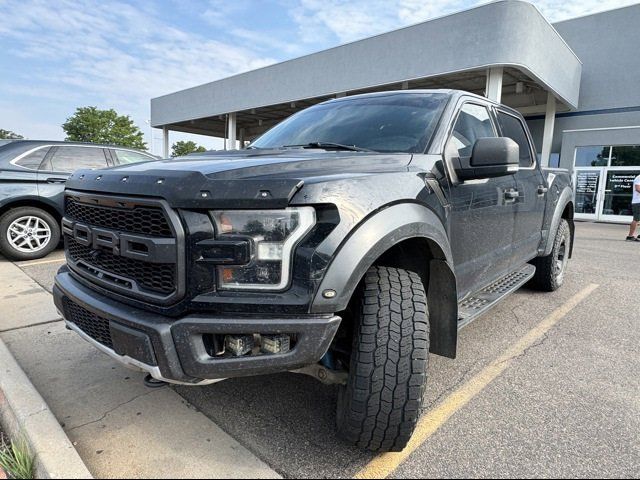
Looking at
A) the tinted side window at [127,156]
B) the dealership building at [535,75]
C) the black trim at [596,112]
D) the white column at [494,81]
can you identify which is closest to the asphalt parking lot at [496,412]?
the tinted side window at [127,156]

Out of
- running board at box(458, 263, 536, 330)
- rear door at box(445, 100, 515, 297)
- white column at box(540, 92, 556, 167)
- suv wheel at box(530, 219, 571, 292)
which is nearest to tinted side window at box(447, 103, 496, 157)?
rear door at box(445, 100, 515, 297)

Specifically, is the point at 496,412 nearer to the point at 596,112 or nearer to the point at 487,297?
the point at 487,297

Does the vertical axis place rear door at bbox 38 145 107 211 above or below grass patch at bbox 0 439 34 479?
above

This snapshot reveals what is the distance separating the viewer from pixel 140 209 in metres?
1.83

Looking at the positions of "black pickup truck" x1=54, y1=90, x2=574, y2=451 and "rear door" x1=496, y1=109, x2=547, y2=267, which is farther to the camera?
"rear door" x1=496, y1=109, x2=547, y2=267

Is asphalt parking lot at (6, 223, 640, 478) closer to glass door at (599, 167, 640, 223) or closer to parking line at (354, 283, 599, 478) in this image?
parking line at (354, 283, 599, 478)

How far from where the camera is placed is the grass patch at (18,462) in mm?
1817

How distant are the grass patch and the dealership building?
1294 centimetres

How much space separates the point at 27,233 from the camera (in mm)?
6098

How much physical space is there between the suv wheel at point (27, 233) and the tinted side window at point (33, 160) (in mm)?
618

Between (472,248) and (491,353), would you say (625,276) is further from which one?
(472,248)

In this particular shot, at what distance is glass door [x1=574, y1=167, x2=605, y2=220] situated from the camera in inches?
655

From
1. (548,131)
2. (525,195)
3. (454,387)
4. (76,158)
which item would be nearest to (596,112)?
(548,131)

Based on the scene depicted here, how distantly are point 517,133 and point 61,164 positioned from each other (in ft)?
20.6
